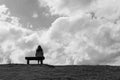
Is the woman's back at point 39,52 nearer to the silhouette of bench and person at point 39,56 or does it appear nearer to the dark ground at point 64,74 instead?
the silhouette of bench and person at point 39,56

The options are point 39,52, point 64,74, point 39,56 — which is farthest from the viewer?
point 39,52

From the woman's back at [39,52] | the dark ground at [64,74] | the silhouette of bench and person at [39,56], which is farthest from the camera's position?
the woman's back at [39,52]

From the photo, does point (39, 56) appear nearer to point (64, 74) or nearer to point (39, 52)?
point (39, 52)

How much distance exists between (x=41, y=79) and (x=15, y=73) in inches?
117

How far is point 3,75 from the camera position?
15.6m

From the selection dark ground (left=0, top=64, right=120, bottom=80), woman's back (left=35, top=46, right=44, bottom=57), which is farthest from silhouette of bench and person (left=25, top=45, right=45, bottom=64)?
dark ground (left=0, top=64, right=120, bottom=80)

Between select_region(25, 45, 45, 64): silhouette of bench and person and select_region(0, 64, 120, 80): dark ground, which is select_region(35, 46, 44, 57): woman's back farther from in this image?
select_region(0, 64, 120, 80): dark ground

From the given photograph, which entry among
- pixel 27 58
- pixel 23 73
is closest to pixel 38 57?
pixel 27 58

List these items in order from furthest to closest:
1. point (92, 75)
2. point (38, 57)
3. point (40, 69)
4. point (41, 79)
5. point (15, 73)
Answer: point (38, 57)
point (40, 69)
point (15, 73)
point (92, 75)
point (41, 79)

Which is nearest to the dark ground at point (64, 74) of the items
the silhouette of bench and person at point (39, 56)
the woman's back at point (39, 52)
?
the silhouette of bench and person at point (39, 56)

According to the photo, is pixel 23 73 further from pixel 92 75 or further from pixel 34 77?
pixel 92 75

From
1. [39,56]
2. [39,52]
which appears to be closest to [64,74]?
[39,56]

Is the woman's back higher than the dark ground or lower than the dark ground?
higher

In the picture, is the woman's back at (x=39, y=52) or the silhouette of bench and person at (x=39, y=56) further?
the woman's back at (x=39, y=52)
